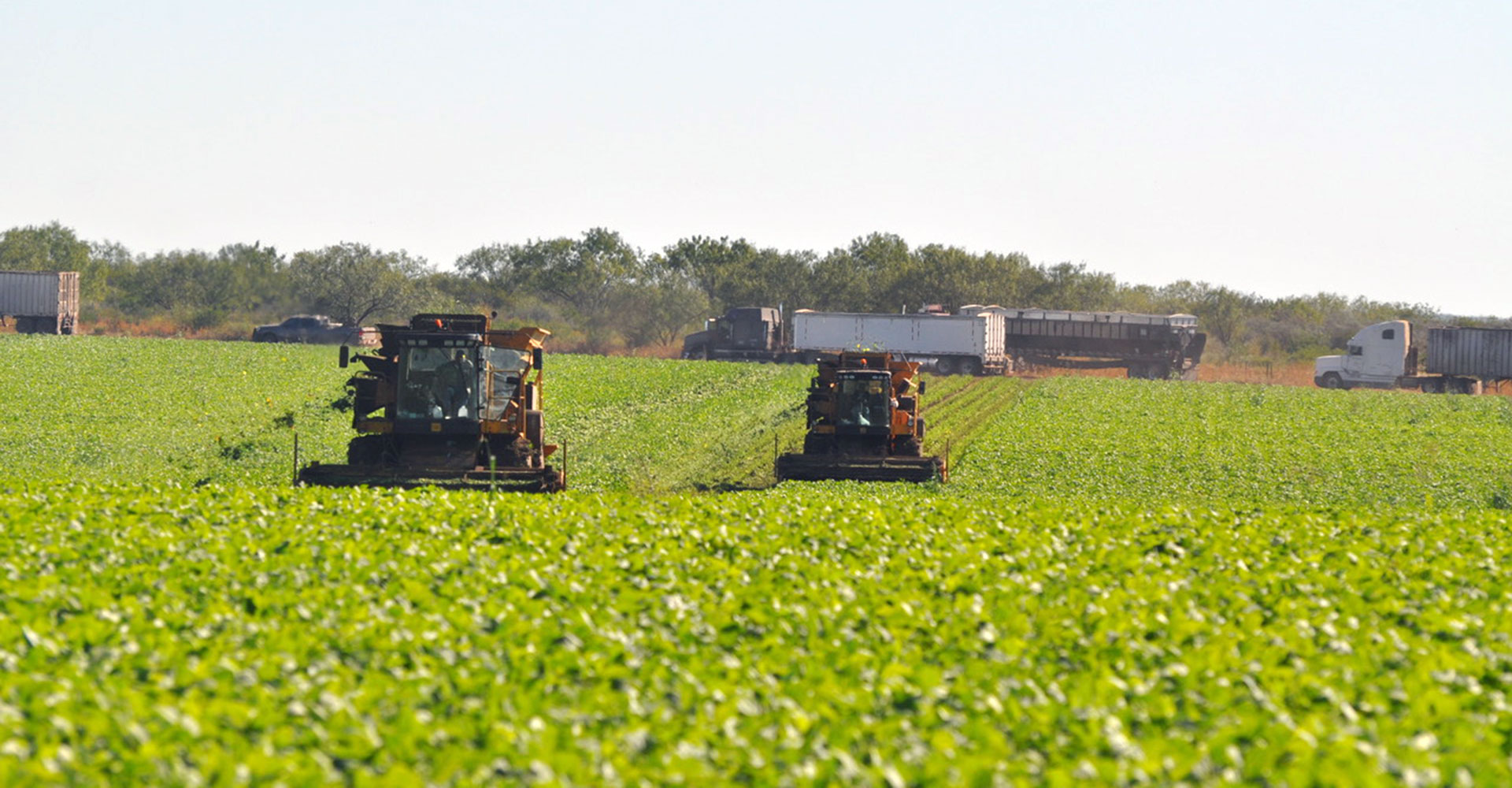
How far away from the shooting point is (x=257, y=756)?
301 inches

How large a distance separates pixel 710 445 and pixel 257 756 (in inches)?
1179

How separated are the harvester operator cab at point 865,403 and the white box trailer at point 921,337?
1313 inches

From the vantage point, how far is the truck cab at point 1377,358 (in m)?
65.4

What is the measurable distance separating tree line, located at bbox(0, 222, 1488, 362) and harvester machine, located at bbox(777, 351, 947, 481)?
57.9m

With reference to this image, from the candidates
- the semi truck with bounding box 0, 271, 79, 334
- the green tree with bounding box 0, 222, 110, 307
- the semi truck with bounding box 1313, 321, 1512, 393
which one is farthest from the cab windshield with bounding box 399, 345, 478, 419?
the green tree with bounding box 0, 222, 110, 307

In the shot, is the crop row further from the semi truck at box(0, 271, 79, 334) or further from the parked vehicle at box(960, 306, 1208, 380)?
the semi truck at box(0, 271, 79, 334)

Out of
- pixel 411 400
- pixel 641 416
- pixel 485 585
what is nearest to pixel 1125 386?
pixel 641 416

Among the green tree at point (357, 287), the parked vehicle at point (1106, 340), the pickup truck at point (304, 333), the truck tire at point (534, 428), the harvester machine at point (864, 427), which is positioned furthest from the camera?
the green tree at point (357, 287)

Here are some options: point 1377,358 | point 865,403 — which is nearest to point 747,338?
point 1377,358

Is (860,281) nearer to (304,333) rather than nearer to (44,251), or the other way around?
(304,333)

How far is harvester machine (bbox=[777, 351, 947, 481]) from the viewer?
91.7 ft

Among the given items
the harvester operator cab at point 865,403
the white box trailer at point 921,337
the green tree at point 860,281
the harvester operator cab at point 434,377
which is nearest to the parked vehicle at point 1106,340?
the white box trailer at point 921,337

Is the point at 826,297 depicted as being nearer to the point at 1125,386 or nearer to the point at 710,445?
the point at 1125,386

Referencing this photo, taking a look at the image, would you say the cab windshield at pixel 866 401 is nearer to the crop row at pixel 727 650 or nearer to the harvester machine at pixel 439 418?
the harvester machine at pixel 439 418
